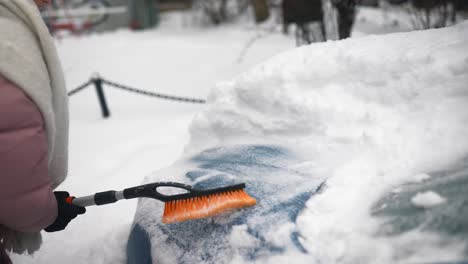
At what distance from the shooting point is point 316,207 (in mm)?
1051

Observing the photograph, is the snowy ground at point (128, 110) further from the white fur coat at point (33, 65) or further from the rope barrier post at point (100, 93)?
the white fur coat at point (33, 65)

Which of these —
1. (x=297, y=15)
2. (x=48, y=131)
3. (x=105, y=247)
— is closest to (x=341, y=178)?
(x=48, y=131)

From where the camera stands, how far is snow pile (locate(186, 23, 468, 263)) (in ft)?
3.08

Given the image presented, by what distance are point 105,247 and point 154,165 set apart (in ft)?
3.22

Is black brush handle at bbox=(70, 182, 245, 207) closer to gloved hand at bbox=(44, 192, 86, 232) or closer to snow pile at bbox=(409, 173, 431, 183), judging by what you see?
gloved hand at bbox=(44, 192, 86, 232)

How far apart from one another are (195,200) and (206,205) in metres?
0.07

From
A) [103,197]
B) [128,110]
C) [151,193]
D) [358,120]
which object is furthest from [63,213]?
[128,110]

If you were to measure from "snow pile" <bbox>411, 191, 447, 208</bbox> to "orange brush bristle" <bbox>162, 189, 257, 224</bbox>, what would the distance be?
0.48 metres

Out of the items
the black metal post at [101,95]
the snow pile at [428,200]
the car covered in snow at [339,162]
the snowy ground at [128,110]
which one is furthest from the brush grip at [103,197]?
the black metal post at [101,95]

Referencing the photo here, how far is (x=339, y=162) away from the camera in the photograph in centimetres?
117

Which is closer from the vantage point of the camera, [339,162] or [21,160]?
[21,160]

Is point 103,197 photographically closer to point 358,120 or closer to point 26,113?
point 26,113

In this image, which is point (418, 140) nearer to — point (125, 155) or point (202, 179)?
point (202, 179)

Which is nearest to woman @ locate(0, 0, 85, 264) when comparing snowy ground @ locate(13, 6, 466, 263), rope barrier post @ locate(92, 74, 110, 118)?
snowy ground @ locate(13, 6, 466, 263)
